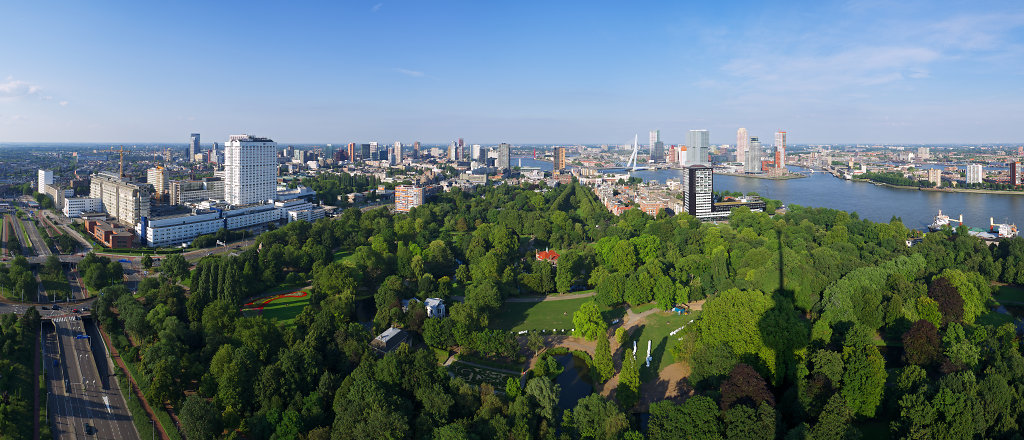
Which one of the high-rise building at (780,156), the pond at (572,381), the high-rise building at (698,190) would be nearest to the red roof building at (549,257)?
the pond at (572,381)

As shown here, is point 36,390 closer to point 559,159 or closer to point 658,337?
point 658,337

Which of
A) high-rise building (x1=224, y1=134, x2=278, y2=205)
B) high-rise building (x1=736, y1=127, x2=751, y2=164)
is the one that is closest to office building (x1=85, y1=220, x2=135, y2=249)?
high-rise building (x1=224, y1=134, x2=278, y2=205)

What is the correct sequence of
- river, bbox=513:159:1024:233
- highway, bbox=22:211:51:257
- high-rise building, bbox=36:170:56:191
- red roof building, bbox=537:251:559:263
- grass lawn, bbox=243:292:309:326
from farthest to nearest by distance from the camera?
high-rise building, bbox=36:170:56:191
river, bbox=513:159:1024:233
highway, bbox=22:211:51:257
red roof building, bbox=537:251:559:263
grass lawn, bbox=243:292:309:326

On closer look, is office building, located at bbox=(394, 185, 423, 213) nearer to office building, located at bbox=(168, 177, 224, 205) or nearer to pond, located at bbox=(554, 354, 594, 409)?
office building, located at bbox=(168, 177, 224, 205)

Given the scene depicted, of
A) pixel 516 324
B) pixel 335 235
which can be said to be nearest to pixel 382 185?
pixel 335 235

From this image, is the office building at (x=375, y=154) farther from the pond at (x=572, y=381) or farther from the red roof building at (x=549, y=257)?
the pond at (x=572, y=381)

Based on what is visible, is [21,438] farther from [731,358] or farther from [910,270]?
[910,270]
